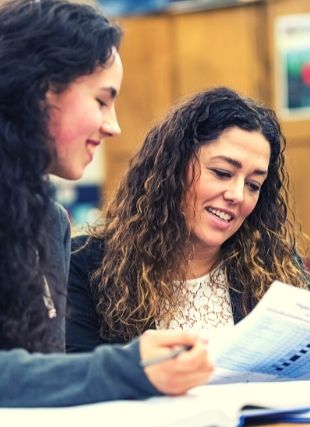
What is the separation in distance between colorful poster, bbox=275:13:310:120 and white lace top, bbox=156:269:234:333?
3.23 metres

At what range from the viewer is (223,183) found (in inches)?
79.6

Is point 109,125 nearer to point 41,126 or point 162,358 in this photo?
point 41,126

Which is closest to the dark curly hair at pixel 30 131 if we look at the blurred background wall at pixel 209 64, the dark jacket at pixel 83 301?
the dark jacket at pixel 83 301

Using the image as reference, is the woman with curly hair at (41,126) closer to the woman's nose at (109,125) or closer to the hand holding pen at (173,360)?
the woman's nose at (109,125)

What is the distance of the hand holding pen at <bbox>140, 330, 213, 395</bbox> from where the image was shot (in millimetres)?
1077

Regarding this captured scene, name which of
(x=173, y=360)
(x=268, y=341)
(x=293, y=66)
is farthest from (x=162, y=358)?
(x=293, y=66)

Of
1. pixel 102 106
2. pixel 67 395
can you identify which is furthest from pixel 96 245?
pixel 67 395

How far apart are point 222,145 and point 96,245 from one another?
1.10 feet

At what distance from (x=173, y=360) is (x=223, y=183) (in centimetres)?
98

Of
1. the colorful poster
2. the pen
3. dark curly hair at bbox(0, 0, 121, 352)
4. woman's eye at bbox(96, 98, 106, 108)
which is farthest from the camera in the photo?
the colorful poster

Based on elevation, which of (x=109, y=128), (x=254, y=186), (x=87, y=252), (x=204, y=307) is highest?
(x=109, y=128)

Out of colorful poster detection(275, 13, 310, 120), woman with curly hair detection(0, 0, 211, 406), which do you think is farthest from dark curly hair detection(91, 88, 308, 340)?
colorful poster detection(275, 13, 310, 120)

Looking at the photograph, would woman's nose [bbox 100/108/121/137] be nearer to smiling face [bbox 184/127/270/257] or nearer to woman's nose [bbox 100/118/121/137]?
woman's nose [bbox 100/118/121/137]

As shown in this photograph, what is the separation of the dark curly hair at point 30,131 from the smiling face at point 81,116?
14mm
